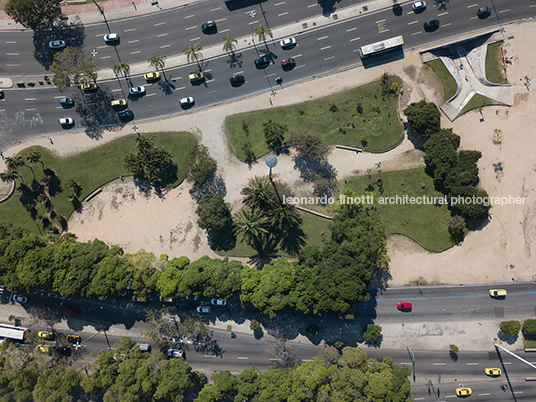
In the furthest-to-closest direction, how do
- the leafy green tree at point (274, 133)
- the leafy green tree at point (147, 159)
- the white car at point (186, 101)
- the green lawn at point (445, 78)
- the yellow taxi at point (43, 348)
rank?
the white car at point (186, 101), the green lawn at point (445, 78), the leafy green tree at point (274, 133), the leafy green tree at point (147, 159), the yellow taxi at point (43, 348)

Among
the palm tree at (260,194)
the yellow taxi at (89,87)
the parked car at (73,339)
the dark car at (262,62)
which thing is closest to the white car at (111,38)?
the yellow taxi at (89,87)

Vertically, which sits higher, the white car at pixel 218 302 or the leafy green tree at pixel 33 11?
the leafy green tree at pixel 33 11

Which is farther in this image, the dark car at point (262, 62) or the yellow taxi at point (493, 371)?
the dark car at point (262, 62)

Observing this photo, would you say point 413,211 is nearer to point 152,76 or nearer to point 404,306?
point 404,306

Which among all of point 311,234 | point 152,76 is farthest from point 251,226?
point 152,76

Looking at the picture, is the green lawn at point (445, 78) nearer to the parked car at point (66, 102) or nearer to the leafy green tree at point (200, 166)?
the leafy green tree at point (200, 166)

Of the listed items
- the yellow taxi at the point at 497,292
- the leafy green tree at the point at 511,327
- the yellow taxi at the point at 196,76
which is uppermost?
the yellow taxi at the point at 196,76

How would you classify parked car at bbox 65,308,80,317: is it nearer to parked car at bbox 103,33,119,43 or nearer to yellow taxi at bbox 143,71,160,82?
yellow taxi at bbox 143,71,160,82

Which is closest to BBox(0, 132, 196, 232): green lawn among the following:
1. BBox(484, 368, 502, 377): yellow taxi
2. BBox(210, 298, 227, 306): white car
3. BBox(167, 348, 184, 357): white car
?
BBox(210, 298, 227, 306): white car
